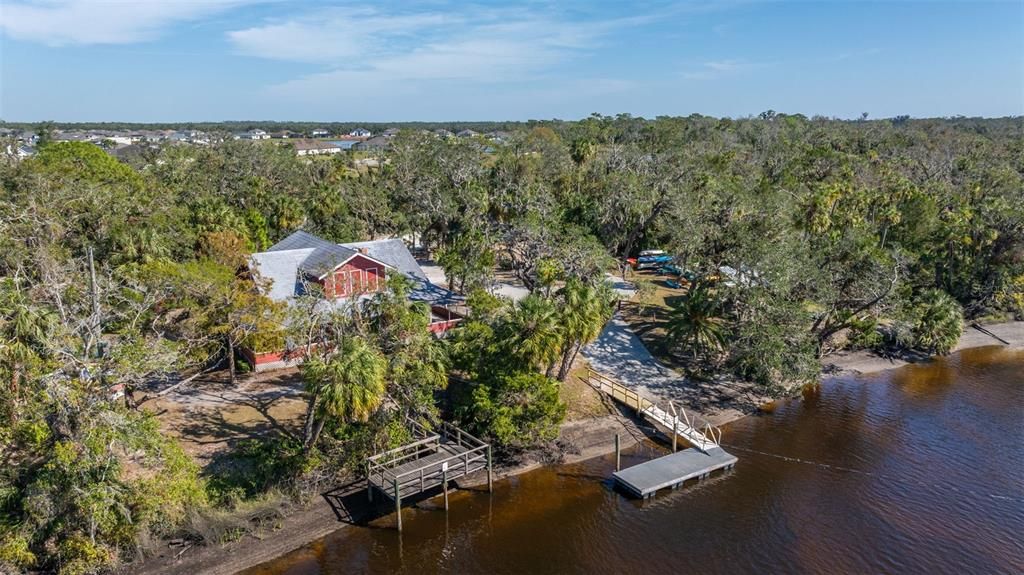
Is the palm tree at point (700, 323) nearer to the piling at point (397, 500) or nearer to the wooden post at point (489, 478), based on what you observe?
the wooden post at point (489, 478)

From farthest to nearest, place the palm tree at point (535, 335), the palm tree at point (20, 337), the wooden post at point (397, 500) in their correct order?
the palm tree at point (535, 335), the wooden post at point (397, 500), the palm tree at point (20, 337)

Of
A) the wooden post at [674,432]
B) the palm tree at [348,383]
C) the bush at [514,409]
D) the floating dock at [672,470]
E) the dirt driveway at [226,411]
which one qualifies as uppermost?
the palm tree at [348,383]

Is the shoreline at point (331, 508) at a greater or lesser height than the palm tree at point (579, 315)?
lesser

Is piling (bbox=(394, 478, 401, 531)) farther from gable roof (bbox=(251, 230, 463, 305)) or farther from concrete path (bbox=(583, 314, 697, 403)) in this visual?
concrete path (bbox=(583, 314, 697, 403))

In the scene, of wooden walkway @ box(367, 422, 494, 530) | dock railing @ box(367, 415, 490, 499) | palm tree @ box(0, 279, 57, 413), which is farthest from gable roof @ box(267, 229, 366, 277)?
palm tree @ box(0, 279, 57, 413)

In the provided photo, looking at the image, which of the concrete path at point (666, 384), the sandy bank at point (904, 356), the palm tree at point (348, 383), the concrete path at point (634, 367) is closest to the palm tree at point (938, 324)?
the sandy bank at point (904, 356)

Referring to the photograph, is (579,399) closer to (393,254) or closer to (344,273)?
(344,273)

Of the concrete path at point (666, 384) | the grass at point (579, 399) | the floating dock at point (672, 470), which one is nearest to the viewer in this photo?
the floating dock at point (672, 470)
